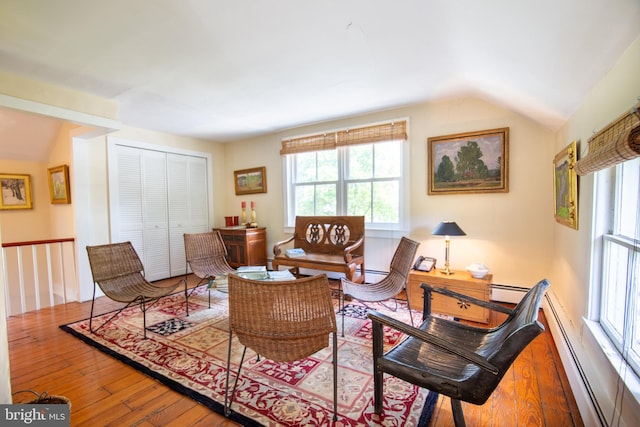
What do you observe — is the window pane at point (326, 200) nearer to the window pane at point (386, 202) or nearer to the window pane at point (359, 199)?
the window pane at point (359, 199)

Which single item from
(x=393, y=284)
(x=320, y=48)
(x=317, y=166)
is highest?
(x=320, y=48)

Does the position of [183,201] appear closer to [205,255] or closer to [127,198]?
[127,198]

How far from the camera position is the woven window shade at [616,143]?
99cm

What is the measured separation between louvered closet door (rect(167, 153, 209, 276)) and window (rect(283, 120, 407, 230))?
167cm

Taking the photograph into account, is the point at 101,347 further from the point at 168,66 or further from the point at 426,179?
the point at 426,179

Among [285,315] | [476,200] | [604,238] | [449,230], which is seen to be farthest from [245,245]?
[604,238]

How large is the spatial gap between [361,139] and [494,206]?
1837 millimetres

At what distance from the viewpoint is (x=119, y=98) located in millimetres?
3078

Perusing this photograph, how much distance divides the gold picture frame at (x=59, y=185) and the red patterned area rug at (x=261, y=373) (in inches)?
71.3

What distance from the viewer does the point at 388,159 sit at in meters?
3.84

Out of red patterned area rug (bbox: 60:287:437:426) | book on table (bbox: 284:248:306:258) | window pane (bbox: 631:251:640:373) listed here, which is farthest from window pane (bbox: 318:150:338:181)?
window pane (bbox: 631:251:640:373)

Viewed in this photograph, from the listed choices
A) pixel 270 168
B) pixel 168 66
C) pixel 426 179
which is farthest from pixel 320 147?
pixel 168 66

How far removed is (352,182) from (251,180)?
200cm

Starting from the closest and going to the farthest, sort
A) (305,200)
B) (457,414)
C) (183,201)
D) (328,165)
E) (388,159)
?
(457,414) → (388,159) → (328,165) → (305,200) → (183,201)
